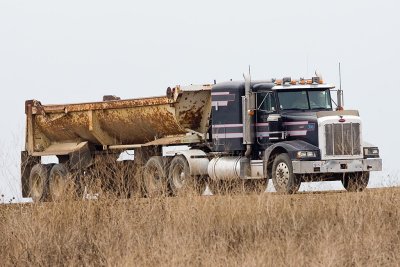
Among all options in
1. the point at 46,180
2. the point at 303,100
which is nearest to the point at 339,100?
the point at 303,100

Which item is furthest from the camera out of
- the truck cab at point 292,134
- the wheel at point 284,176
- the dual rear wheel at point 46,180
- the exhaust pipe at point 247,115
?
the dual rear wheel at point 46,180

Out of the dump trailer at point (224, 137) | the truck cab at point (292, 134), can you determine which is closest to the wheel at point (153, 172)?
the dump trailer at point (224, 137)

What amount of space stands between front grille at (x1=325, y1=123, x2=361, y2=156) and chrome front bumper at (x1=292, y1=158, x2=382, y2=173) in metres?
0.22

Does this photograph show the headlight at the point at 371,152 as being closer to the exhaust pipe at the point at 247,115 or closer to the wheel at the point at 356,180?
the wheel at the point at 356,180

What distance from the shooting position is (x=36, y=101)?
3122 cm

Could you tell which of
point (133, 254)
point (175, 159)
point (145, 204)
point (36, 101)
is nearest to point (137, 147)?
point (175, 159)

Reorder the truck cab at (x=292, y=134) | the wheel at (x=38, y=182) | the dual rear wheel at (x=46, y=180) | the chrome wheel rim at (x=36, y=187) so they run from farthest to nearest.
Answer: the chrome wheel rim at (x=36, y=187) → the wheel at (x=38, y=182) → the dual rear wheel at (x=46, y=180) → the truck cab at (x=292, y=134)

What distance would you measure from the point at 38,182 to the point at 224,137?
26.1 ft

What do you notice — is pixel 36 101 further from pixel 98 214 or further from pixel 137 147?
pixel 98 214

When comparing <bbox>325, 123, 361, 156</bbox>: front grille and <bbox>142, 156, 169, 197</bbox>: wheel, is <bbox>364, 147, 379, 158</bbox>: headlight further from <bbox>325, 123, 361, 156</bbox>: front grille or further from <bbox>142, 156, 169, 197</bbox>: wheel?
<bbox>142, 156, 169, 197</bbox>: wheel

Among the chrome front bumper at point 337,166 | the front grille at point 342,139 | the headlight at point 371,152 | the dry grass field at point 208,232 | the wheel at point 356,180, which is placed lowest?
the dry grass field at point 208,232

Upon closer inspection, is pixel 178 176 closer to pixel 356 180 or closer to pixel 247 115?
pixel 247 115

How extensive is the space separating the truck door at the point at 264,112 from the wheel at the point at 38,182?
816cm

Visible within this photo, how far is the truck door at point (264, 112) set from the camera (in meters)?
24.5
